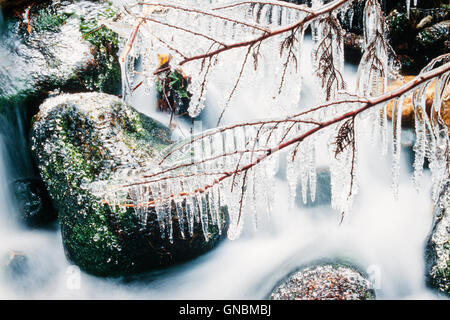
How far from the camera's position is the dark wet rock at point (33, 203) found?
475 cm

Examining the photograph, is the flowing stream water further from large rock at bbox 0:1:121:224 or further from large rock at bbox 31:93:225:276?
large rock at bbox 31:93:225:276

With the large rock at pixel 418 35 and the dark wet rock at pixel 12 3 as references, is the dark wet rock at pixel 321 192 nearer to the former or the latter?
the large rock at pixel 418 35

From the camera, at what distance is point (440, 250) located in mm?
3666

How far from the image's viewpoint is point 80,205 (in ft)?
12.3

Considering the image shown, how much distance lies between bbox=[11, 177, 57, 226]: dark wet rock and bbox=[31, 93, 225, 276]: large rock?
813mm

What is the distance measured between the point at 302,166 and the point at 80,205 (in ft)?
9.71

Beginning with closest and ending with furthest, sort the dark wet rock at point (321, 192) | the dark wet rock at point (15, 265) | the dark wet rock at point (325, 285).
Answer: the dark wet rock at point (325, 285)
the dark wet rock at point (15, 265)
the dark wet rock at point (321, 192)

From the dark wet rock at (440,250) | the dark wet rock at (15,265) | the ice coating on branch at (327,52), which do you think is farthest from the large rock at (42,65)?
the dark wet rock at (440,250)

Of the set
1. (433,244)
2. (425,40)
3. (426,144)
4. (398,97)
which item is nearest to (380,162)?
(433,244)

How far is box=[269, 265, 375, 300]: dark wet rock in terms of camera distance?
3.33 metres

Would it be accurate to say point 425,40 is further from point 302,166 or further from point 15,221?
point 15,221

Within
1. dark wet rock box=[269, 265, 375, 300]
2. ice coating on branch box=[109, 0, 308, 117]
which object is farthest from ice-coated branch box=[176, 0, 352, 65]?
dark wet rock box=[269, 265, 375, 300]

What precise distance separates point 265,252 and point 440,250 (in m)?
2.23

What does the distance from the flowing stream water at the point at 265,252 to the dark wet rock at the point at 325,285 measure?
383 millimetres
